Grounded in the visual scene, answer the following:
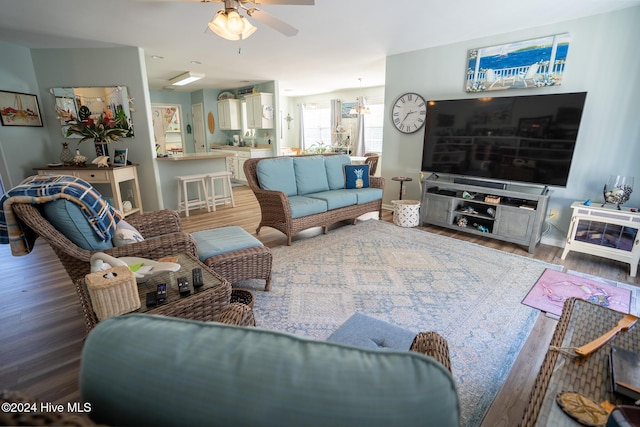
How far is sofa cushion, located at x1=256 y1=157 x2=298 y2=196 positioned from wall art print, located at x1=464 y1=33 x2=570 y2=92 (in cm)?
249

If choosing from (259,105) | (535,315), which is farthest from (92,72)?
(535,315)

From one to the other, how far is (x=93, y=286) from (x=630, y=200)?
4329 mm

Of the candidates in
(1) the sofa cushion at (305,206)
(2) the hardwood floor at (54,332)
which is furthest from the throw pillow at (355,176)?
(2) the hardwood floor at (54,332)

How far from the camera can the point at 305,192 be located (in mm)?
3908

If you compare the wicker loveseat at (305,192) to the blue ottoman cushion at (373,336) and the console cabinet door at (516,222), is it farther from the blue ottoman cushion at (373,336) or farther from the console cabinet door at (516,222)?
the blue ottoman cushion at (373,336)

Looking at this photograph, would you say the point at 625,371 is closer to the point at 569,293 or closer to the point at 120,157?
the point at 569,293

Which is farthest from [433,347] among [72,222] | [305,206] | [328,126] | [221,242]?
[328,126]

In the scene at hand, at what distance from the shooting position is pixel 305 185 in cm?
390

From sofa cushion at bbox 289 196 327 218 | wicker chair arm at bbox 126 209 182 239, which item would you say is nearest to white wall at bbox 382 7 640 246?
sofa cushion at bbox 289 196 327 218

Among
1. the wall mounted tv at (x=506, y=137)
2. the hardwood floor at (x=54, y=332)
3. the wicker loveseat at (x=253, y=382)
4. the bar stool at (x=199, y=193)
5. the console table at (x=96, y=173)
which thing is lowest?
the hardwood floor at (x=54, y=332)

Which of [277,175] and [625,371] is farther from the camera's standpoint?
[277,175]

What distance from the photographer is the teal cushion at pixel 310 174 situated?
388cm

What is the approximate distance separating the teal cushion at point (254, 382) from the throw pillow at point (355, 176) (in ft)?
12.6

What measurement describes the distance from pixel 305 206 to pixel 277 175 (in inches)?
22.4
